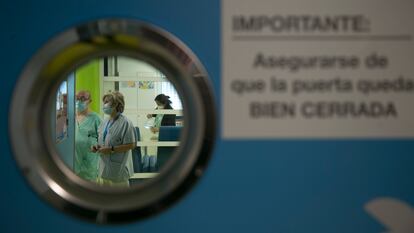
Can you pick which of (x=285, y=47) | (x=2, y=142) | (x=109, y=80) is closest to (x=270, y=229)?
(x=285, y=47)

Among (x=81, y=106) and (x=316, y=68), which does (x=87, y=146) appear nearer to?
(x=81, y=106)

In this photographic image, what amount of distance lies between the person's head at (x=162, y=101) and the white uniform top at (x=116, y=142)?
1035mm

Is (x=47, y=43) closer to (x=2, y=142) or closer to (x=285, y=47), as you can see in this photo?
(x=2, y=142)

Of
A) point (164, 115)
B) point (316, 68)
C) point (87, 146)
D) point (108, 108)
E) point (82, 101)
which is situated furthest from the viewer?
point (164, 115)

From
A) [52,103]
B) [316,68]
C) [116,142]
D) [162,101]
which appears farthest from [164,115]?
[316,68]

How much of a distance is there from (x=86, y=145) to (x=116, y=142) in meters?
0.47

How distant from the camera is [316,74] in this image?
4.29 ft

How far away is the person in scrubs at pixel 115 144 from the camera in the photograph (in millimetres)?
3658

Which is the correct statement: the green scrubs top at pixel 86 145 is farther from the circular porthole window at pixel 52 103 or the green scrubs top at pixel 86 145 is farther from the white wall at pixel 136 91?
the circular porthole window at pixel 52 103

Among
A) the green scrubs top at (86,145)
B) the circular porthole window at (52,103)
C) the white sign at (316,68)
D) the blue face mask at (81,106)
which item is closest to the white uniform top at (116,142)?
the green scrubs top at (86,145)

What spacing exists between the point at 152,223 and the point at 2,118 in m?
0.56

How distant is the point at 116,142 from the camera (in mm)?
3676

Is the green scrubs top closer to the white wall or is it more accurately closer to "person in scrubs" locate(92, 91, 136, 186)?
"person in scrubs" locate(92, 91, 136, 186)

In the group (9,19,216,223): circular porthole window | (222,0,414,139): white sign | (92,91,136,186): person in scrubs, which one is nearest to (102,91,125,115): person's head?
(92,91,136,186): person in scrubs
